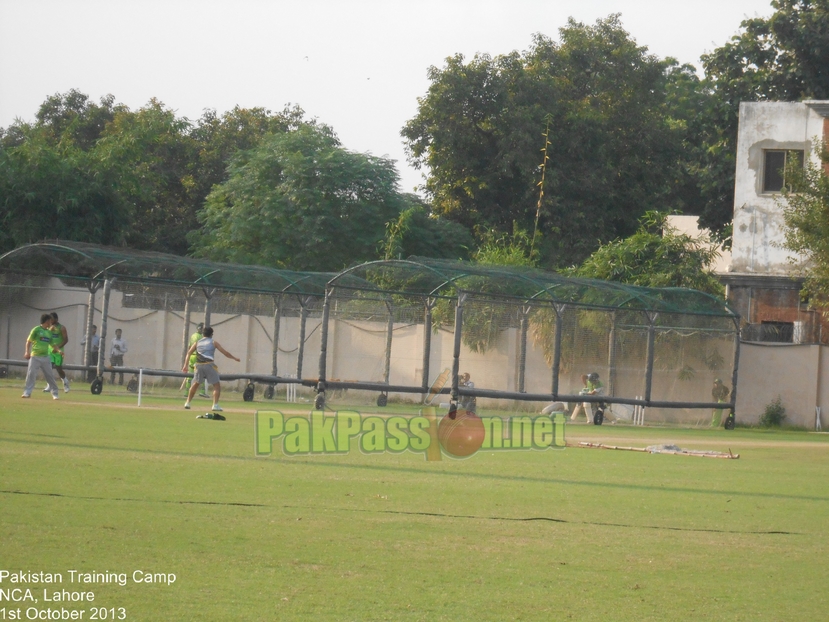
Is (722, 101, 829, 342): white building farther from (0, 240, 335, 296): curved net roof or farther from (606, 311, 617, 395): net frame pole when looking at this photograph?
(0, 240, 335, 296): curved net roof

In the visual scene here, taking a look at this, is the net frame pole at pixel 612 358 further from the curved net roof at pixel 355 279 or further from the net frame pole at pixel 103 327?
the net frame pole at pixel 103 327

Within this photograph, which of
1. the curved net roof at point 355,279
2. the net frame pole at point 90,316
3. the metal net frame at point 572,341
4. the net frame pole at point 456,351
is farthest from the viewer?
the net frame pole at point 90,316

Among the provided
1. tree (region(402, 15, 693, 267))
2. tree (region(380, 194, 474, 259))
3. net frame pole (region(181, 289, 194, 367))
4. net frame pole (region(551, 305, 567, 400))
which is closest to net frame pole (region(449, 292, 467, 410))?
net frame pole (region(551, 305, 567, 400))

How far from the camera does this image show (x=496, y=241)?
37.7 meters

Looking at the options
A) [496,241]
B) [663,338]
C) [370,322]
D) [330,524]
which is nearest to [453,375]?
[370,322]

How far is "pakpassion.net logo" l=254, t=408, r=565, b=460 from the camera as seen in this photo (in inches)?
580

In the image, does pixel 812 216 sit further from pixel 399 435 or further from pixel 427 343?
pixel 399 435

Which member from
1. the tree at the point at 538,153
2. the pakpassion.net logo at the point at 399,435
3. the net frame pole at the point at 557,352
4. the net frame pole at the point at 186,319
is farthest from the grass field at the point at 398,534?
the tree at the point at 538,153

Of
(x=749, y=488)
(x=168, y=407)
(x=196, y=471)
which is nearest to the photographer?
(x=196, y=471)

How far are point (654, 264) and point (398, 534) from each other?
2389 cm

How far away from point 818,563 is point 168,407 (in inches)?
600

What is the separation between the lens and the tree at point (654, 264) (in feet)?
98.0

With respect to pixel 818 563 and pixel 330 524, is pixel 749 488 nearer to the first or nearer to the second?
pixel 818 563

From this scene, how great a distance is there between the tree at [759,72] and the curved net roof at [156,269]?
17.1 m
